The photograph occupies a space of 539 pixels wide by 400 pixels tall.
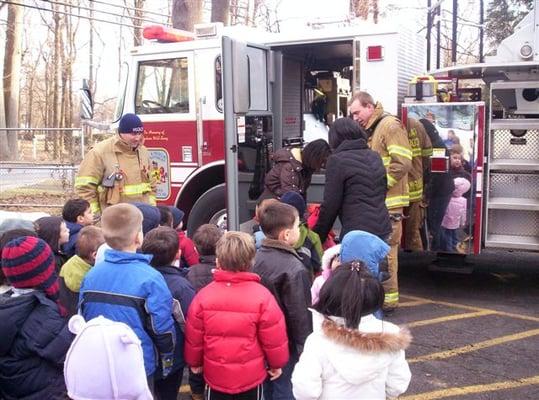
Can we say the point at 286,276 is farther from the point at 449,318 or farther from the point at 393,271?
the point at 449,318

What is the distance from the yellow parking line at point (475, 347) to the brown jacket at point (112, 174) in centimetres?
265

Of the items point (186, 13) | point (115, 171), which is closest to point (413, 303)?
point (115, 171)

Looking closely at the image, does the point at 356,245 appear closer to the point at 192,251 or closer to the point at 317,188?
the point at 192,251

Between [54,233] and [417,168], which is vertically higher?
[417,168]

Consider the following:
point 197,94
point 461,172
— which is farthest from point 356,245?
point 197,94

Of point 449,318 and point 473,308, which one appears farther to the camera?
point 473,308

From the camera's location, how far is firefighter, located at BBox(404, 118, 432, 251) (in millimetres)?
5902

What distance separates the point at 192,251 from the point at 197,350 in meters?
1.58

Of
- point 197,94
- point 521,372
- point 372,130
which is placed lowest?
point 521,372

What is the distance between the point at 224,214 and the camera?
7.04 metres

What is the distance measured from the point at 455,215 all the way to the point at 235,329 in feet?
12.0

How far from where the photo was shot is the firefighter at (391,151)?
539 cm

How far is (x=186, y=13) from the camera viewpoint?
39.1 feet

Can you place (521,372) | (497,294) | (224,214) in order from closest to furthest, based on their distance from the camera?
(521,372)
(497,294)
(224,214)
